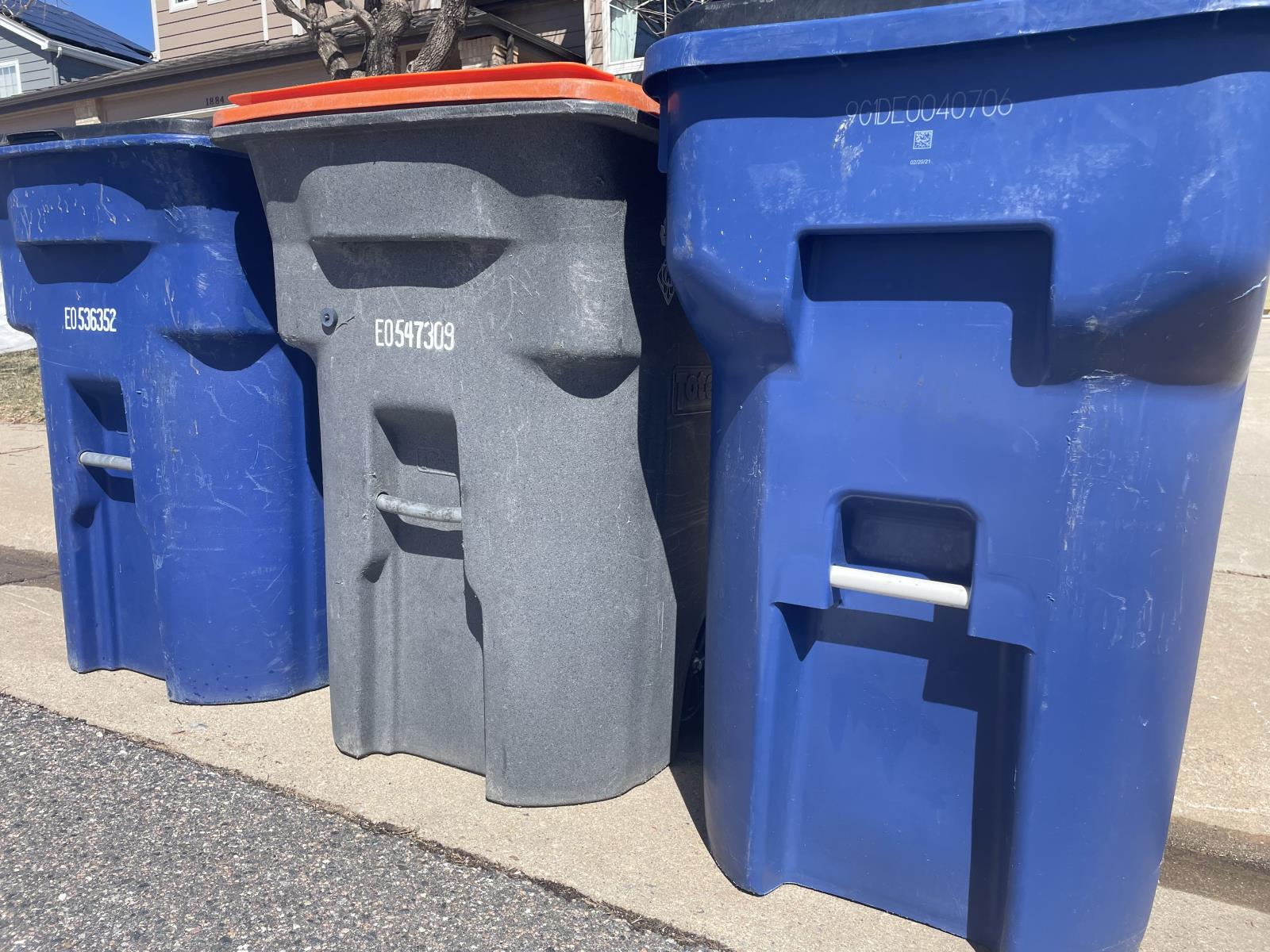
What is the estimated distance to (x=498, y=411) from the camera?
7.88 ft

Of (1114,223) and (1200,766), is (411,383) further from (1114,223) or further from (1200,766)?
(1200,766)

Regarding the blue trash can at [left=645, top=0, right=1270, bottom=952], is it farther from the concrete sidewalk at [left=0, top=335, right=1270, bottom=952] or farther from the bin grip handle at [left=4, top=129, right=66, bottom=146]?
the bin grip handle at [left=4, top=129, right=66, bottom=146]

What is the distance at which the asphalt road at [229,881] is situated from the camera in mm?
2123

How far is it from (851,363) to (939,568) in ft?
1.44

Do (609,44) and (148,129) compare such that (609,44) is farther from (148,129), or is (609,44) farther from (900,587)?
(900,587)

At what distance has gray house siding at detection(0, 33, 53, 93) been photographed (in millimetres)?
18734

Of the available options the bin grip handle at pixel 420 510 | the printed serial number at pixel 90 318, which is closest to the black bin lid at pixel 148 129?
the printed serial number at pixel 90 318

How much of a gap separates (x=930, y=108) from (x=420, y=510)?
1.52 meters

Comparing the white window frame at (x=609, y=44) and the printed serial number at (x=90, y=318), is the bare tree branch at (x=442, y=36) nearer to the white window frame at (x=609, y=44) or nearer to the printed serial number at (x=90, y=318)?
the printed serial number at (x=90, y=318)

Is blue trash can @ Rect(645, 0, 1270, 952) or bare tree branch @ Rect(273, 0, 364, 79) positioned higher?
bare tree branch @ Rect(273, 0, 364, 79)

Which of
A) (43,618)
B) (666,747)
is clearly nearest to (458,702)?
(666,747)

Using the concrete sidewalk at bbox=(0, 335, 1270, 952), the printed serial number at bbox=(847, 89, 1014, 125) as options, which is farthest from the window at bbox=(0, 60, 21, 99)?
the printed serial number at bbox=(847, 89, 1014, 125)

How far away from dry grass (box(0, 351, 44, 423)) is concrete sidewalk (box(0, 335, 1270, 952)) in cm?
530

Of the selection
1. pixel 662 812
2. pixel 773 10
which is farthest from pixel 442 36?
pixel 662 812
